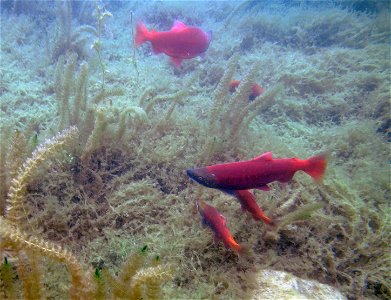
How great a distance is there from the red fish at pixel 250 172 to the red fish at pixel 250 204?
21 cm

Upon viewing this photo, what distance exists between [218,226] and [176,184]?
94cm

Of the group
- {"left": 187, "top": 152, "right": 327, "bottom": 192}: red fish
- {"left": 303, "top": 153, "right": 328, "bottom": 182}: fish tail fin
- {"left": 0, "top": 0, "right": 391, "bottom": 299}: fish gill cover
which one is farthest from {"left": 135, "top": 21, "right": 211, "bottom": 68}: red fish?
{"left": 303, "top": 153, "right": 328, "bottom": 182}: fish tail fin

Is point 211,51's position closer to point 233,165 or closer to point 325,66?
point 325,66

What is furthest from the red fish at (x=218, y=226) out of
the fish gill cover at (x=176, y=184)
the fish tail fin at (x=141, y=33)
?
the fish tail fin at (x=141, y=33)

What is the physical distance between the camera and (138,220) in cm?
264

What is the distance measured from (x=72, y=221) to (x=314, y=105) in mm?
4263

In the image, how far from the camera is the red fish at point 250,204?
2295mm

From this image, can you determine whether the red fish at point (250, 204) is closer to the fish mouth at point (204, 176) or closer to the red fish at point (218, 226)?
the red fish at point (218, 226)

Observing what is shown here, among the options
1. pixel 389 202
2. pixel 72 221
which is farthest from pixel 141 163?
pixel 389 202

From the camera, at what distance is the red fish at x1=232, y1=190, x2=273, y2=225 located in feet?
7.53

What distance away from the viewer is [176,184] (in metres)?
2.99

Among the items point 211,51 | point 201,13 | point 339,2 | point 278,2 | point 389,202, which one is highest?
point 278,2

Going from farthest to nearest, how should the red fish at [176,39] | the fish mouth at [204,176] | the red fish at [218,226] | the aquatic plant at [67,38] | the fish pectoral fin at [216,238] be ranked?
the aquatic plant at [67,38] → the red fish at [176,39] → the fish pectoral fin at [216,238] → the red fish at [218,226] → the fish mouth at [204,176]

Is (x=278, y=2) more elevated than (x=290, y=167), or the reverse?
(x=278, y=2)
